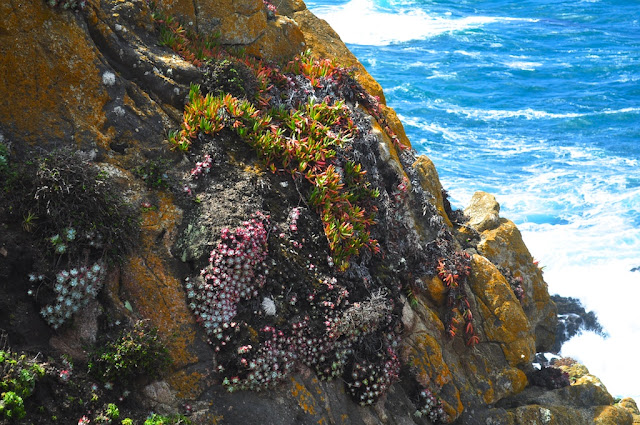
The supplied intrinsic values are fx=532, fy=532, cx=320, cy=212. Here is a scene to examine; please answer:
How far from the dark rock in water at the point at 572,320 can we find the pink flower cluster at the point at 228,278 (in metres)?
14.1

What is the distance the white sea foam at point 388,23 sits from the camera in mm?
49844

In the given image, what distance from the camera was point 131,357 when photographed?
20.5 ft

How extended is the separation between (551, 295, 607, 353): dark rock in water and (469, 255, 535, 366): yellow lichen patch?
8.14 metres

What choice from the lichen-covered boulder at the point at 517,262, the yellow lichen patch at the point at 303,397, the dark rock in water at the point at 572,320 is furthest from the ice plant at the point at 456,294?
the dark rock in water at the point at 572,320

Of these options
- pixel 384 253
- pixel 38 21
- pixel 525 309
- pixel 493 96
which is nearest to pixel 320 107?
pixel 384 253

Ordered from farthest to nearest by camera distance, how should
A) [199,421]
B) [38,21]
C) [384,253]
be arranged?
[384,253], [38,21], [199,421]

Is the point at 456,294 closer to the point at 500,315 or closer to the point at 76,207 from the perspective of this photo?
the point at 500,315

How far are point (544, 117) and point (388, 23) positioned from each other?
23621 millimetres

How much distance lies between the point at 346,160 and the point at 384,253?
70.0 inches

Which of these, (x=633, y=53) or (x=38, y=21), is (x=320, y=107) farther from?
(x=633, y=53)

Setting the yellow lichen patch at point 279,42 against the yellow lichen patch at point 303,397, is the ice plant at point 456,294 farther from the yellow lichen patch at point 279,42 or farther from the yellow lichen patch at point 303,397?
the yellow lichen patch at point 279,42

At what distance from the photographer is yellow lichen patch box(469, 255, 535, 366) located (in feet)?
35.2

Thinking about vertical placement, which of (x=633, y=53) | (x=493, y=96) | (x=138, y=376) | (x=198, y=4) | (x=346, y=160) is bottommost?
(x=138, y=376)

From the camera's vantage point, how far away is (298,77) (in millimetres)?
10406
